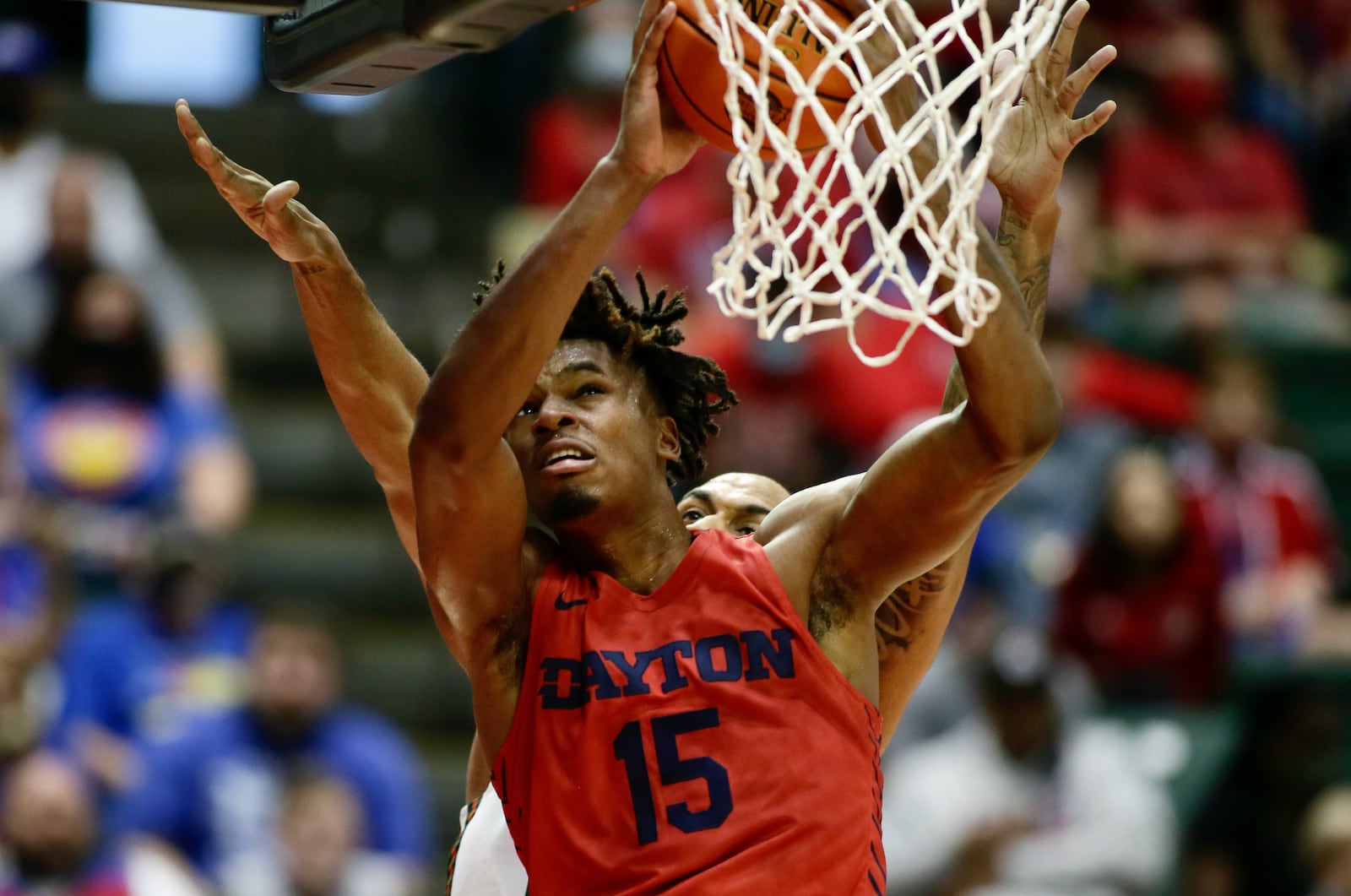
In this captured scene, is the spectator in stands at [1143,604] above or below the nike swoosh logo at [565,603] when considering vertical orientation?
below

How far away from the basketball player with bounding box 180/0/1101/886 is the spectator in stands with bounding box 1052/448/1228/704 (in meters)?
4.90

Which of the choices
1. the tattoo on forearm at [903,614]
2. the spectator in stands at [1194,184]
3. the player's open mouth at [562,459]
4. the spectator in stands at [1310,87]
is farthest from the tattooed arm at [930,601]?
the spectator in stands at [1310,87]

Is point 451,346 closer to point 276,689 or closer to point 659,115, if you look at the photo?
point 659,115

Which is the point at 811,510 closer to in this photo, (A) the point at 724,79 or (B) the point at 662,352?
(B) the point at 662,352

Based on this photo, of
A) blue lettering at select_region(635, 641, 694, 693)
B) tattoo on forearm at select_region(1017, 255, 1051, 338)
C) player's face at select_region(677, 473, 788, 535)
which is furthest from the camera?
player's face at select_region(677, 473, 788, 535)

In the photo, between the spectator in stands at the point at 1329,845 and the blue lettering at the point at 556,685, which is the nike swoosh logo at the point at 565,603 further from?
the spectator in stands at the point at 1329,845

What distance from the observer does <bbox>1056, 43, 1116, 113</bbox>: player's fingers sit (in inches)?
143

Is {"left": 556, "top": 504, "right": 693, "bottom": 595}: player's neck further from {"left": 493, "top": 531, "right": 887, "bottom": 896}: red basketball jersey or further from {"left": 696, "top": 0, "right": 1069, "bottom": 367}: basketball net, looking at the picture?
{"left": 696, "top": 0, "right": 1069, "bottom": 367}: basketball net

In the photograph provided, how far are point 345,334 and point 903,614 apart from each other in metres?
1.22

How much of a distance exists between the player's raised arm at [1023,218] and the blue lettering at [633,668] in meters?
0.58

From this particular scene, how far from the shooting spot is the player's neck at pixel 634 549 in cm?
372

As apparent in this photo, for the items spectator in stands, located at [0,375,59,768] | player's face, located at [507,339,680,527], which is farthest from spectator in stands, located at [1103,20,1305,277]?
player's face, located at [507,339,680,527]

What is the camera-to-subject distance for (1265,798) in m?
8.17

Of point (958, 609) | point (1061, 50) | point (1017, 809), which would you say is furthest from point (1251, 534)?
point (1061, 50)
